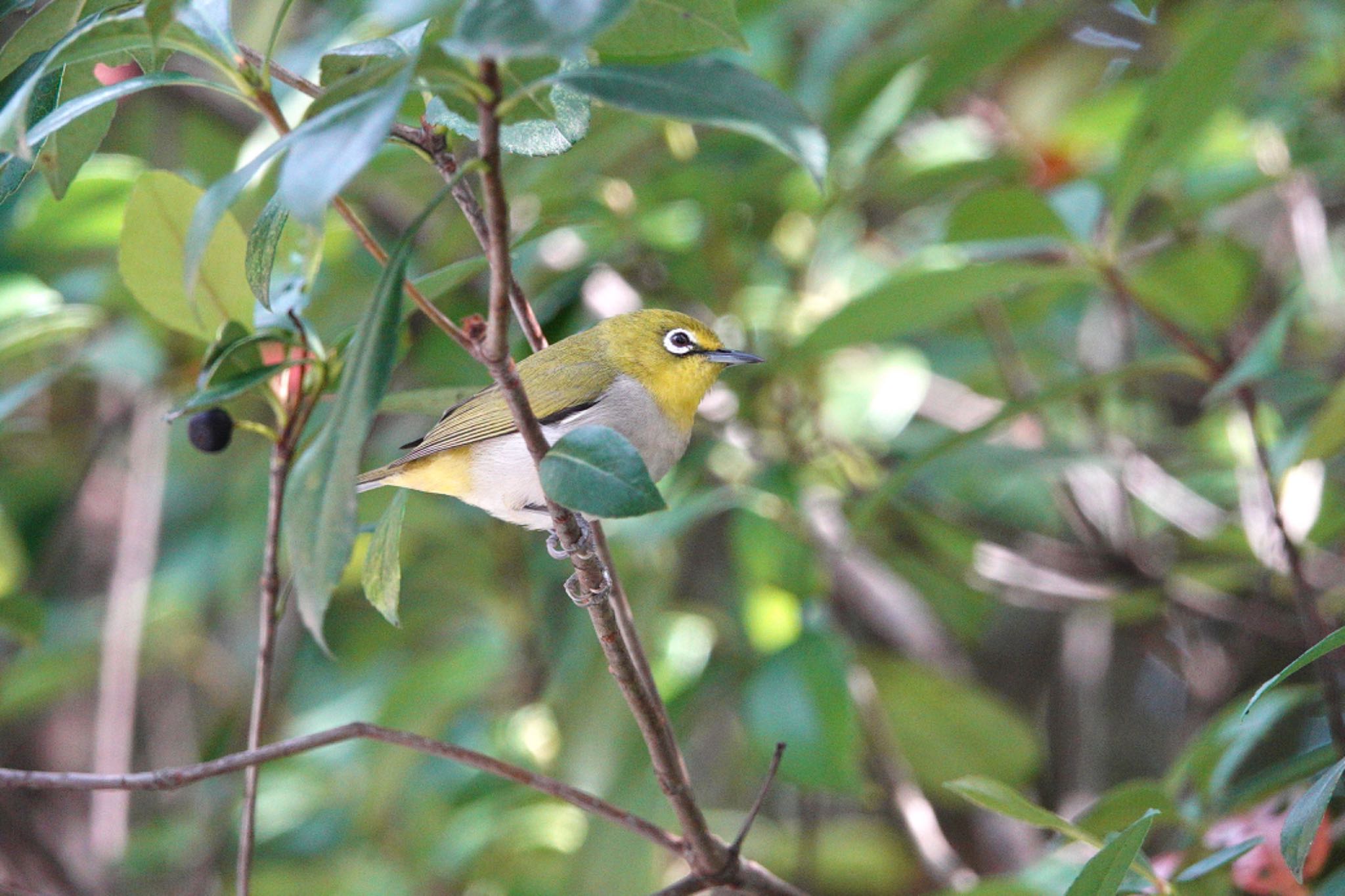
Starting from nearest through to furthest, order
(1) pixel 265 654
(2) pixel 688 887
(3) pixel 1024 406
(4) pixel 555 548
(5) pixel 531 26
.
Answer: (5) pixel 531 26
(2) pixel 688 887
(1) pixel 265 654
(4) pixel 555 548
(3) pixel 1024 406

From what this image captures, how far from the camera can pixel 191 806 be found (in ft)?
14.2

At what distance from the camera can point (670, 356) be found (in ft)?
6.99

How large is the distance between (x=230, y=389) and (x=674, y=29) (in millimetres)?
625

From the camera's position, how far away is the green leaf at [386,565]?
1300 mm

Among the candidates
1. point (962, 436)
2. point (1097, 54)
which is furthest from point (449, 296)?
point (1097, 54)

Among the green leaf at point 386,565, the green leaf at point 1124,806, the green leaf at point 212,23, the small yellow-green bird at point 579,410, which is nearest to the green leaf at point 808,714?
the green leaf at point 1124,806

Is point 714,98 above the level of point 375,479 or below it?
above

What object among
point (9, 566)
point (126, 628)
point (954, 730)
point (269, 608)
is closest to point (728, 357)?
point (269, 608)

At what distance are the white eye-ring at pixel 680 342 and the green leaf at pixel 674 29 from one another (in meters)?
0.94

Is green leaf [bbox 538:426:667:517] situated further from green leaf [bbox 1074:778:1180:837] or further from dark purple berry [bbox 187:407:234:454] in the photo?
green leaf [bbox 1074:778:1180:837]

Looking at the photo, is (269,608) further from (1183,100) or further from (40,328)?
(1183,100)

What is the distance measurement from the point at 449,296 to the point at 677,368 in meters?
1.05

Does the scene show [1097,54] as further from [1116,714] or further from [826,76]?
[1116,714]

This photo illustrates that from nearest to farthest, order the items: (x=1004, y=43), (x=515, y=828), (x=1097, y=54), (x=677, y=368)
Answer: (x=677, y=368) → (x=1004, y=43) → (x=515, y=828) → (x=1097, y=54)
